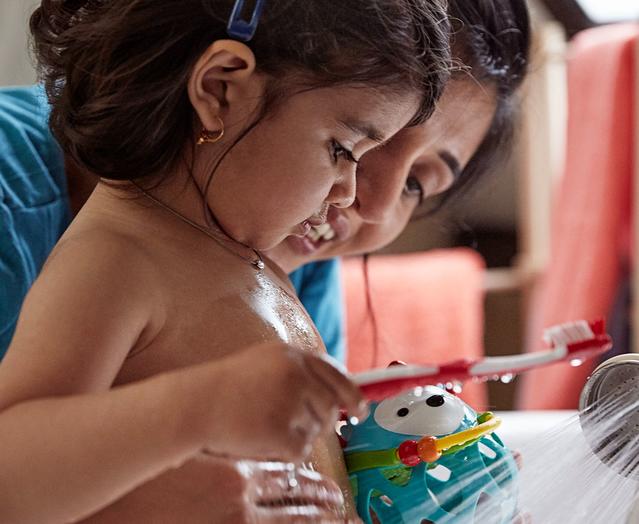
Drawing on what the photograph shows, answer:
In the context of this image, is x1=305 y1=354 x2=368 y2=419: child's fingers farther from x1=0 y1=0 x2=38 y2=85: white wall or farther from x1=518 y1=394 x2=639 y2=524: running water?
→ x1=0 y1=0 x2=38 y2=85: white wall

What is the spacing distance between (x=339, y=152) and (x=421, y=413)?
0.18 metres

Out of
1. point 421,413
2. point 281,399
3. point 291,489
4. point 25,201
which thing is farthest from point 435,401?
point 25,201

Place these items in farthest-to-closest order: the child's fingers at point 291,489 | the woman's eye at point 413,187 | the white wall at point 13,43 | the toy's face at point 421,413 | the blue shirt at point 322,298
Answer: the white wall at point 13,43
the blue shirt at point 322,298
the woman's eye at point 413,187
the toy's face at point 421,413
the child's fingers at point 291,489

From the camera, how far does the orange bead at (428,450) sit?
25.7 inches

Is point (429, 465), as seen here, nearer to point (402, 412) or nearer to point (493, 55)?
point (402, 412)

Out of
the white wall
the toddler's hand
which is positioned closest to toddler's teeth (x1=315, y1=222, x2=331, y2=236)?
the toddler's hand

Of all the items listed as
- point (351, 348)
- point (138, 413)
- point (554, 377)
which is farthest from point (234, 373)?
point (554, 377)

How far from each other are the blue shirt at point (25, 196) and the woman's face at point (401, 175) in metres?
0.19

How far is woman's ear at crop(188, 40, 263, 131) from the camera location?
620 millimetres

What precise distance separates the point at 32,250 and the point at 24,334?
1.10 ft

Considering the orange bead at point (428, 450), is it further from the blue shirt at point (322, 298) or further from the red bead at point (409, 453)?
the blue shirt at point (322, 298)

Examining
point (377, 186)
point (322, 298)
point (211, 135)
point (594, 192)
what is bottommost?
point (594, 192)

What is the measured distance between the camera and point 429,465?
677 mm

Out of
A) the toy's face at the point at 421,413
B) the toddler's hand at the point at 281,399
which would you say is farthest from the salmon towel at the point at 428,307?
the toddler's hand at the point at 281,399
